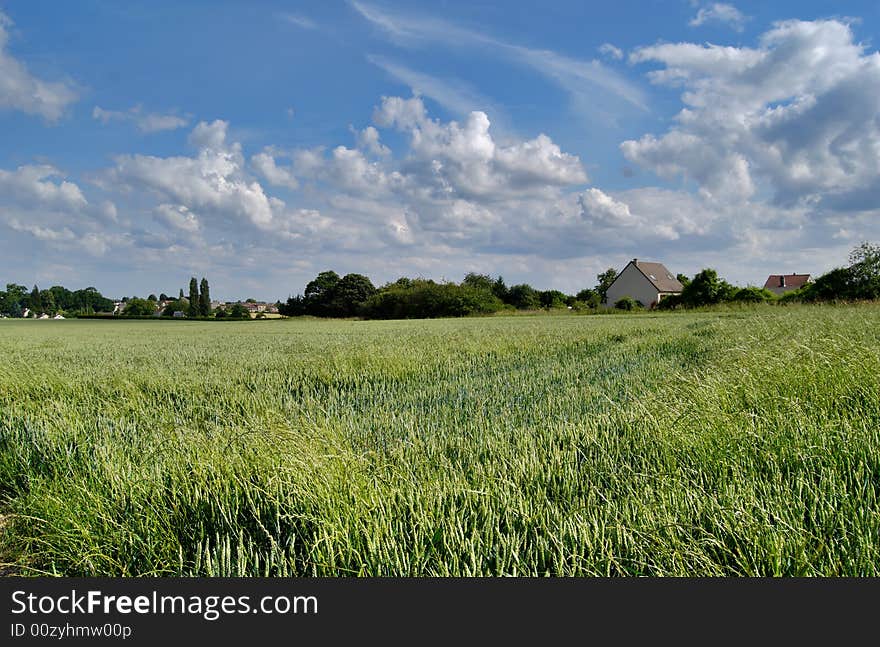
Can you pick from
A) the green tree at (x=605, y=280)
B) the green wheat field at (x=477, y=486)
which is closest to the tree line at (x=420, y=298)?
the green tree at (x=605, y=280)

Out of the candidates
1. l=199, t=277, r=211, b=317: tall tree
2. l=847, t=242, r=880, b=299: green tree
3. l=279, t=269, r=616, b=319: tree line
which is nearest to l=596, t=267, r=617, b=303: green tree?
l=279, t=269, r=616, b=319: tree line

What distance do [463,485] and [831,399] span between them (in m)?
3.28

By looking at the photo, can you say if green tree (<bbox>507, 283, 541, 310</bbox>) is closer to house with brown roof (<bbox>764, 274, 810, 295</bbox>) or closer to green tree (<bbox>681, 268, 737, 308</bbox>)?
green tree (<bbox>681, 268, 737, 308</bbox>)

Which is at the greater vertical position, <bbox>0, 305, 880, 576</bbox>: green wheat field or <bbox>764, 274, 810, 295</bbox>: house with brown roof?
<bbox>764, 274, 810, 295</bbox>: house with brown roof

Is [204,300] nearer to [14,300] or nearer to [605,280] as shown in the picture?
[14,300]

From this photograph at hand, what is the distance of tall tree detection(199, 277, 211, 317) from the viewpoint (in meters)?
94.5

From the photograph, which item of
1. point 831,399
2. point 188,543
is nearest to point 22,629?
point 188,543

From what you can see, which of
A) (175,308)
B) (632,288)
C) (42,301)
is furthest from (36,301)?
(632,288)

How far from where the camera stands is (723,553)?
200 cm

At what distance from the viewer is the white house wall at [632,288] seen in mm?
73375

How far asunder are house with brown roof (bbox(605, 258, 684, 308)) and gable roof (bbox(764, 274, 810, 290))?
23.2m

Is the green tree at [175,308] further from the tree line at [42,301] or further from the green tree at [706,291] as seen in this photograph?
the green tree at [706,291]

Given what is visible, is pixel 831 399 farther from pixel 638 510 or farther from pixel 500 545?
pixel 500 545

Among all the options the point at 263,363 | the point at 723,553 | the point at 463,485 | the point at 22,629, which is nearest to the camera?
the point at 22,629
